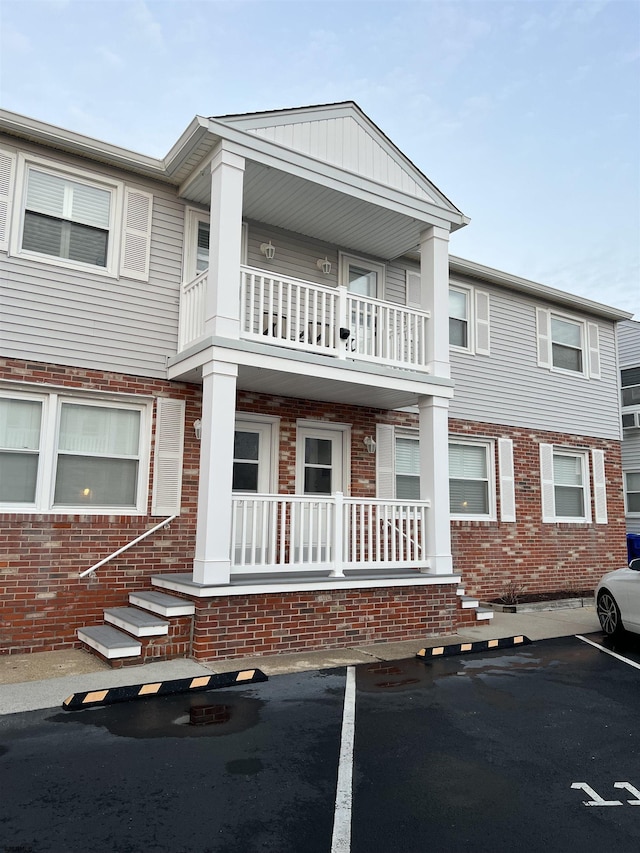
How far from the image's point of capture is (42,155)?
811 centimetres

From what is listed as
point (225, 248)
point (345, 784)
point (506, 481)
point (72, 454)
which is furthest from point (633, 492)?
point (345, 784)

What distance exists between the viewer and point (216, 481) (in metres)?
7.23

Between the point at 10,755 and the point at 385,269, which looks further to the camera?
the point at 385,269

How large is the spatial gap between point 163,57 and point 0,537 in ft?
53.2

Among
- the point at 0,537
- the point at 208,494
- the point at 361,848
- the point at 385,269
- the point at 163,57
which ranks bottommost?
the point at 361,848

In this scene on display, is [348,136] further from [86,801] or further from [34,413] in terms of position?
[86,801]

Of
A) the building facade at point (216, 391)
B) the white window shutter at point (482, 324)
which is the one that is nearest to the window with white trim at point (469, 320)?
the white window shutter at point (482, 324)

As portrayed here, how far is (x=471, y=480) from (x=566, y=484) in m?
2.72

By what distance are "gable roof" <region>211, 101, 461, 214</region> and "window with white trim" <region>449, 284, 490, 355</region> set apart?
2674 mm

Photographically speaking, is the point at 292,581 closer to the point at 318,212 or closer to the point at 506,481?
the point at 318,212

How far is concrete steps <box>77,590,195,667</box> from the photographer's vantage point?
263 inches

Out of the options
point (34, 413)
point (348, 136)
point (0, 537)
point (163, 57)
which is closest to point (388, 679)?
point (0, 537)

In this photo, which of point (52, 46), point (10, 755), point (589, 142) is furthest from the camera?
point (589, 142)

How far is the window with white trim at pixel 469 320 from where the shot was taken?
12.0 m
